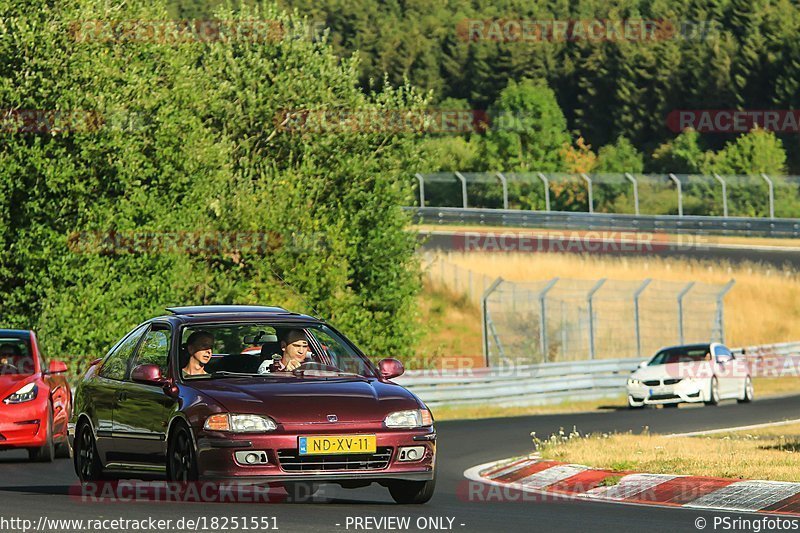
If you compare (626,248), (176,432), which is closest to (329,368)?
(176,432)

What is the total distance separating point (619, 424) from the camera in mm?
25250

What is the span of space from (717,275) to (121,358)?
144 feet

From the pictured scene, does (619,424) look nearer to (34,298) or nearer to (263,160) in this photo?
(34,298)

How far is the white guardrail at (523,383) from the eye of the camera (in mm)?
29641

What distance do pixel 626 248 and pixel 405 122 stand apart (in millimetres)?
16739

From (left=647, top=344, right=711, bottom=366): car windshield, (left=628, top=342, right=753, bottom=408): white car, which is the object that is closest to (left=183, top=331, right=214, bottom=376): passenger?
(left=628, top=342, right=753, bottom=408): white car

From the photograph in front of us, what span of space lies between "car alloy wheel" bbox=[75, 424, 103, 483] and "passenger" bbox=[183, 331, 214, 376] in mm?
1424

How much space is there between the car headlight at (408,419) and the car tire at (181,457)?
4.35 feet

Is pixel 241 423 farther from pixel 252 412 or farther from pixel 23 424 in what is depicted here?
pixel 23 424

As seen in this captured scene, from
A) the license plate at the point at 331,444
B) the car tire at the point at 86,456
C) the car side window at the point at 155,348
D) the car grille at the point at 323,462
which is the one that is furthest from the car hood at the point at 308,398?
the car tire at the point at 86,456

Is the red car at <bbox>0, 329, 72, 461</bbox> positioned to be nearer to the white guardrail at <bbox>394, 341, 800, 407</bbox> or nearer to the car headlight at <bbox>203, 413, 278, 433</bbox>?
the car headlight at <bbox>203, 413, 278, 433</bbox>

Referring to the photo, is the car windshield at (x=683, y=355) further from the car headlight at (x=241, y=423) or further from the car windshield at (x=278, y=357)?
the car headlight at (x=241, y=423)

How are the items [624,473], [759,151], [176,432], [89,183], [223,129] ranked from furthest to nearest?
[759,151] → [223,129] → [89,183] → [624,473] → [176,432]

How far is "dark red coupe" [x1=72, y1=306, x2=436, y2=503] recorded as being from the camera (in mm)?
10766
